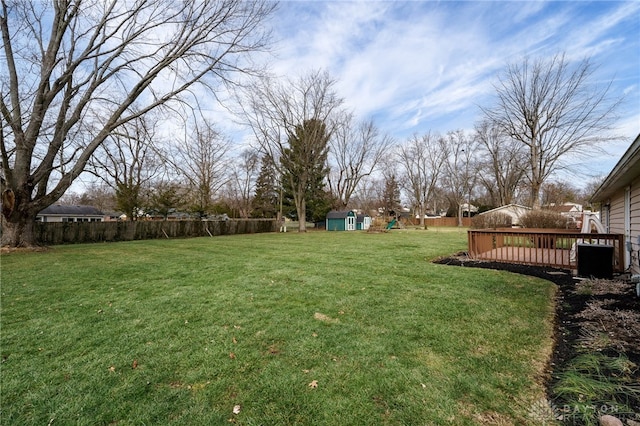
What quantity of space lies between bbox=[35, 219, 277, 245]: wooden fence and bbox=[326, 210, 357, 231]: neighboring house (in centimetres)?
1032

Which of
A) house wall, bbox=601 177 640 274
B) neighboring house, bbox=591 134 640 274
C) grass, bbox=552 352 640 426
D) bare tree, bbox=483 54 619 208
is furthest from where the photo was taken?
bare tree, bbox=483 54 619 208

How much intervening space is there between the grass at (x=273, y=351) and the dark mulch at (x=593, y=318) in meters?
0.16

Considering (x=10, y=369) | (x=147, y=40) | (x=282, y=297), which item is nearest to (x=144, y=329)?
(x=10, y=369)

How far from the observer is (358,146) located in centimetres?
3497

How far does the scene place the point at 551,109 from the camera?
21.1 metres

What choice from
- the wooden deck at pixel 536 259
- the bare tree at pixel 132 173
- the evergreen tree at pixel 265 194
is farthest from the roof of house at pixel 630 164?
the evergreen tree at pixel 265 194

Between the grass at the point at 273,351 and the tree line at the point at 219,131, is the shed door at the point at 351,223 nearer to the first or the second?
the tree line at the point at 219,131

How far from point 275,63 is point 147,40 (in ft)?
16.1

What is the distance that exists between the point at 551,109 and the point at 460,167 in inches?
790

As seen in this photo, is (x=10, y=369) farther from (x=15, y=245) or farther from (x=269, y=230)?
(x=269, y=230)

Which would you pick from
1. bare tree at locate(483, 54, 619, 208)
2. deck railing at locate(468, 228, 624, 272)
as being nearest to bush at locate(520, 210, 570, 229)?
bare tree at locate(483, 54, 619, 208)

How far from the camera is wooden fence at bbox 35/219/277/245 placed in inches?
580

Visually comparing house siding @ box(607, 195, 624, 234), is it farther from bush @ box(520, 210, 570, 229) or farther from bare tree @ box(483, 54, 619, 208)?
bare tree @ box(483, 54, 619, 208)

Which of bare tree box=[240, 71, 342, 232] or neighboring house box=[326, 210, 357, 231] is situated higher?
bare tree box=[240, 71, 342, 232]
